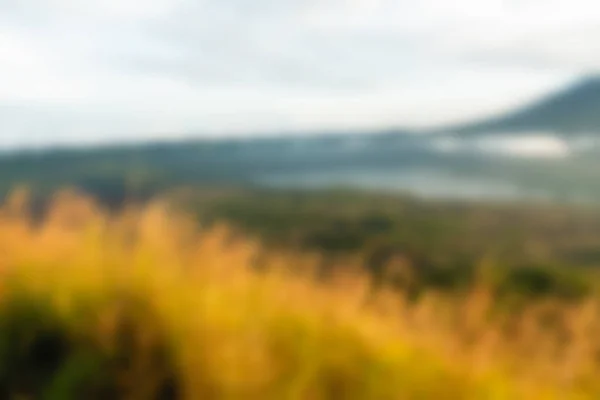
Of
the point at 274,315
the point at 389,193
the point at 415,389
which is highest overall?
the point at 389,193

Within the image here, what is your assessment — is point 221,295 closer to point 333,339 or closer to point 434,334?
point 333,339

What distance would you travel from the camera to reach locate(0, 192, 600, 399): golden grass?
87.6 inches

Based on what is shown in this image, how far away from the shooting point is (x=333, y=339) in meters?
2.37

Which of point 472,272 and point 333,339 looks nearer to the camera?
point 333,339

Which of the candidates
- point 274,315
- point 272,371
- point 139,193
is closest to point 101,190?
point 139,193

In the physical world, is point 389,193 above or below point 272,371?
above

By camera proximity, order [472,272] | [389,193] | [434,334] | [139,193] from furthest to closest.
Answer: [389,193], [472,272], [139,193], [434,334]

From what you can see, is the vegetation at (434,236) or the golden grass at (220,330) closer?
the golden grass at (220,330)

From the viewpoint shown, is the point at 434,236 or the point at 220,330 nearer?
the point at 220,330

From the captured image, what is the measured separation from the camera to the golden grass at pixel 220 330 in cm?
222

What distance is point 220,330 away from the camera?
2309mm

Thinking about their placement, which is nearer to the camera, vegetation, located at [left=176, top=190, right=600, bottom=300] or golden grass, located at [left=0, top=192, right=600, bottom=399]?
golden grass, located at [left=0, top=192, right=600, bottom=399]

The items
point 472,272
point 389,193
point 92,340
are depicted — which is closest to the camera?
point 92,340

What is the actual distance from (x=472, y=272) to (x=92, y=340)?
1.72 m
